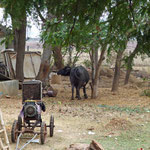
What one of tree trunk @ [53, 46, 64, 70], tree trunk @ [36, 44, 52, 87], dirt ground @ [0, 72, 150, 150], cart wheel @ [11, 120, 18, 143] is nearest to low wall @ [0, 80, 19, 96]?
dirt ground @ [0, 72, 150, 150]

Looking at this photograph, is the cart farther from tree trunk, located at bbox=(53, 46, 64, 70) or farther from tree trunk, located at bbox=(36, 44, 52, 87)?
tree trunk, located at bbox=(53, 46, 64, 70)

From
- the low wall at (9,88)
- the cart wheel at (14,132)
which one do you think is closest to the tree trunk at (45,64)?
the low wall at (9,88)

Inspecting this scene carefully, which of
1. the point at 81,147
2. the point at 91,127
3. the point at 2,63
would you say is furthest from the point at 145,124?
the point at 2,63

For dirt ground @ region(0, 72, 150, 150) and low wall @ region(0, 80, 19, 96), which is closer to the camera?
dirt ground @ region(0, 72, 150, 150)

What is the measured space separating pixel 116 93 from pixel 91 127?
7.02m

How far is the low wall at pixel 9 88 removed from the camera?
37.4 feet

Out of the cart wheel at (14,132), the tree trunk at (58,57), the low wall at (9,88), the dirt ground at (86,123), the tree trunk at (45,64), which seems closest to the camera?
the cart wheel at (14,132)

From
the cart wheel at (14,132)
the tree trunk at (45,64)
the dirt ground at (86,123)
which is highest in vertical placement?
the tree trunk at (45,64)

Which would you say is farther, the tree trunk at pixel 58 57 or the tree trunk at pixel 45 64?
the tree trunk at pixel 58 57

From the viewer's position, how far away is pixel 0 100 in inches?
415

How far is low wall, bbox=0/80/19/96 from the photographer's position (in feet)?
37.4

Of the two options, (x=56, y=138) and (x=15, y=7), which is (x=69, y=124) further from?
(x=15, y=7)

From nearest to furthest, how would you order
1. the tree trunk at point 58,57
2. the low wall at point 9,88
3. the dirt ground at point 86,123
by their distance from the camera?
the dirt ground at point 86,123 < the low wall at point 9,88 < the tree trunk at point 58,57

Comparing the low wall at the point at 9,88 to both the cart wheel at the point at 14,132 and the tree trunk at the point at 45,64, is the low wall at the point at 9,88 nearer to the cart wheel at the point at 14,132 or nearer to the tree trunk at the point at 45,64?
the tree trunk at the point at 45,64
